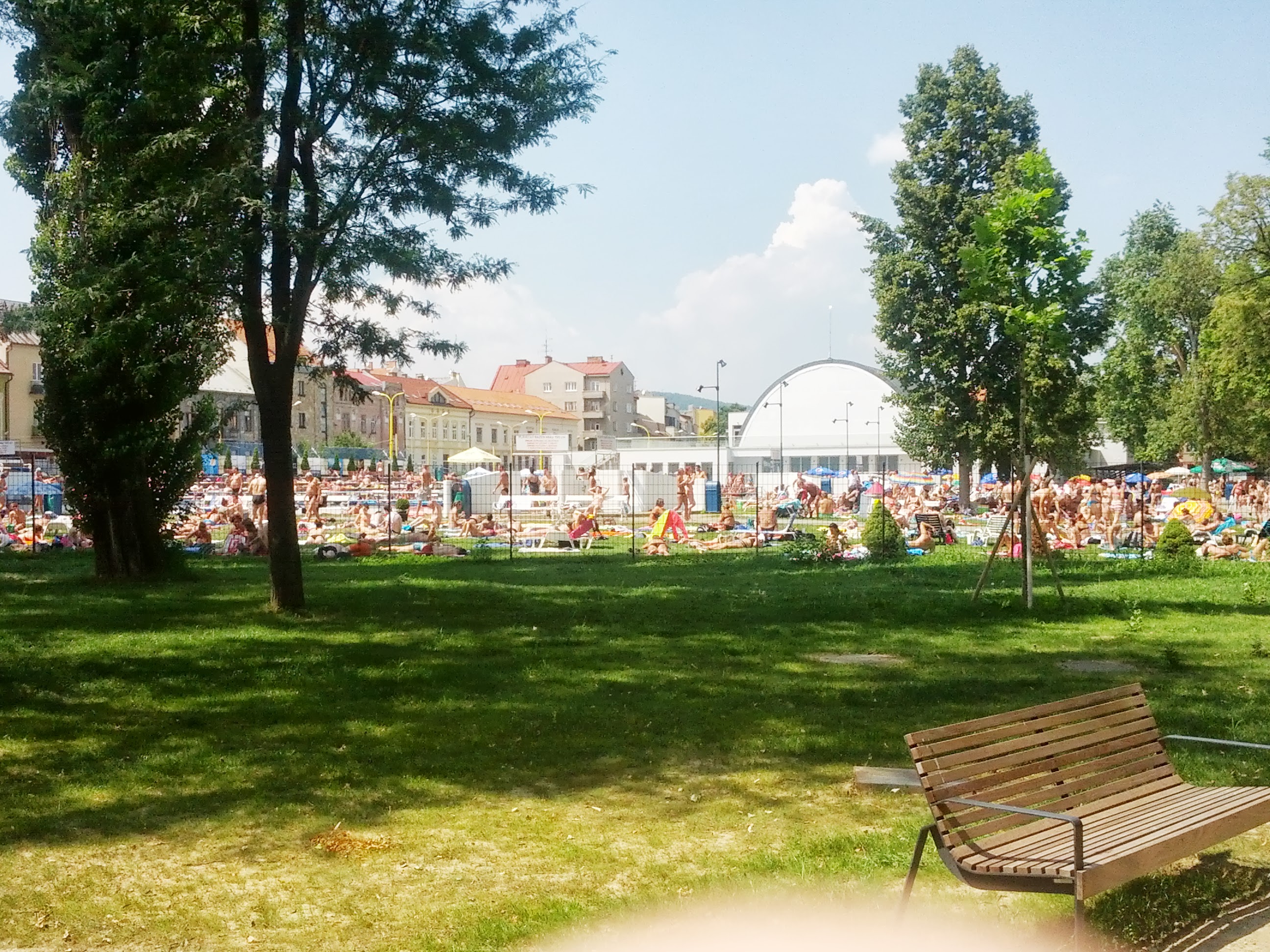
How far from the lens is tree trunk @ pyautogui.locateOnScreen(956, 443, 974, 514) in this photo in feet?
127

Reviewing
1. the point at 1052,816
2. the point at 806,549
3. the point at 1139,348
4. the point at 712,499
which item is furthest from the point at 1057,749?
the point at 1139,348

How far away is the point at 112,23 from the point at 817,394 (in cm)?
7145

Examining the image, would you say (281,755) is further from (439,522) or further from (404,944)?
(439,522)

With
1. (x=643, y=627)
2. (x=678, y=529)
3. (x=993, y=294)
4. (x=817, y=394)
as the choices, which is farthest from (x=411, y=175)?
(x=817, y=394)

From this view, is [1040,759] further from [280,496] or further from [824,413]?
[824,413]

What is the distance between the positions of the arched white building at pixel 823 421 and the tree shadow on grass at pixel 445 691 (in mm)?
61718

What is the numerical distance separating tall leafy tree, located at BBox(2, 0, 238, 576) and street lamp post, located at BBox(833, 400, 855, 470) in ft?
203

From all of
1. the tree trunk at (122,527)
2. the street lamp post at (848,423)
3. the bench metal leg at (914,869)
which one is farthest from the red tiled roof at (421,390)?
the bench metal leg at (914,869)

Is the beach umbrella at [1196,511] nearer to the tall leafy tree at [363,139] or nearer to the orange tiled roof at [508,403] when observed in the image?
the tall leafy tree at [363,139]

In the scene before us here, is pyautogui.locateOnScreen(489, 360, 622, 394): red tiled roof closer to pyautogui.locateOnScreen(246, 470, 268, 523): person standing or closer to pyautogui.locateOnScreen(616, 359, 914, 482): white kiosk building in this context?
pyautogui.locateOnScreen(616, 359, 914, 482): white kiosk building

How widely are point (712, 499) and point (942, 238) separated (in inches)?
448

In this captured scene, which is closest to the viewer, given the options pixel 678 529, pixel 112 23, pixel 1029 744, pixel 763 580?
pixel 1029 744

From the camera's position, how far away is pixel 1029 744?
5.09 meters

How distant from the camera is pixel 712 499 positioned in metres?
42.5
